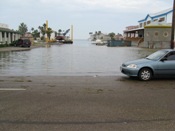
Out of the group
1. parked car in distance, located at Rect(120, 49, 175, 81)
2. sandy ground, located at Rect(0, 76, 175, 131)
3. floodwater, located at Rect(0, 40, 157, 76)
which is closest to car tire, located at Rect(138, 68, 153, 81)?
parked car in distance, located at Rect(120, 49, 175, 81)

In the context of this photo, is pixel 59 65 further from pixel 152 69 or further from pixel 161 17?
pixel 161 17

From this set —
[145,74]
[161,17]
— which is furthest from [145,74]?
[161,17]

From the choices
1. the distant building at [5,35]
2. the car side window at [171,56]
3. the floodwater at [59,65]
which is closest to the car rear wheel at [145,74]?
the car side window at [171,56]

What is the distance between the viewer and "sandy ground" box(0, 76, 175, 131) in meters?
5.62

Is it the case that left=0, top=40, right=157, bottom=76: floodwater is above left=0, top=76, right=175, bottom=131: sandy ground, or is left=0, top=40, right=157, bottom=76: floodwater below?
above

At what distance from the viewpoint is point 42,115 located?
6.32 m

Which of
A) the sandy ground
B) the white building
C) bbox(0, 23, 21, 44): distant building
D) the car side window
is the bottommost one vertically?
the sandy ground

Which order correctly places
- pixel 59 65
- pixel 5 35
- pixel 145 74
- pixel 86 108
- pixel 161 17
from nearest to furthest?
1. pixel 86 108
2. pixel 145 74
3. pixel 59 65
4. pixel 5 35
5. pixel 161 17

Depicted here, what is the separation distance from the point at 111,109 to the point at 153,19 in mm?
78187

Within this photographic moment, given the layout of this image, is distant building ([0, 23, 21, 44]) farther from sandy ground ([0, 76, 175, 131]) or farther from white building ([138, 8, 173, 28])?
sandy ground ([0, 76, 175, 131])

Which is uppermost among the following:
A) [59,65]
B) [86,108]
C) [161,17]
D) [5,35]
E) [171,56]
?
[161,17]

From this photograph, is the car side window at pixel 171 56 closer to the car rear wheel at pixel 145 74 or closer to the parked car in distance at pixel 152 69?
Result: the parked car in distance at pixel 152 69

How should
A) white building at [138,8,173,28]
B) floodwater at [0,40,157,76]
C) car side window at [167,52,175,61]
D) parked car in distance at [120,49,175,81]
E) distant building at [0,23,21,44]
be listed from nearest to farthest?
parked car in distance at [120,49,175,81] < car side window at [167,52,175,61] < floodwater at [0,40,157,76] < distant building at [0,23,21,44] < white building at [138,8,173,28]

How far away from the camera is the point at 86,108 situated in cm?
702
